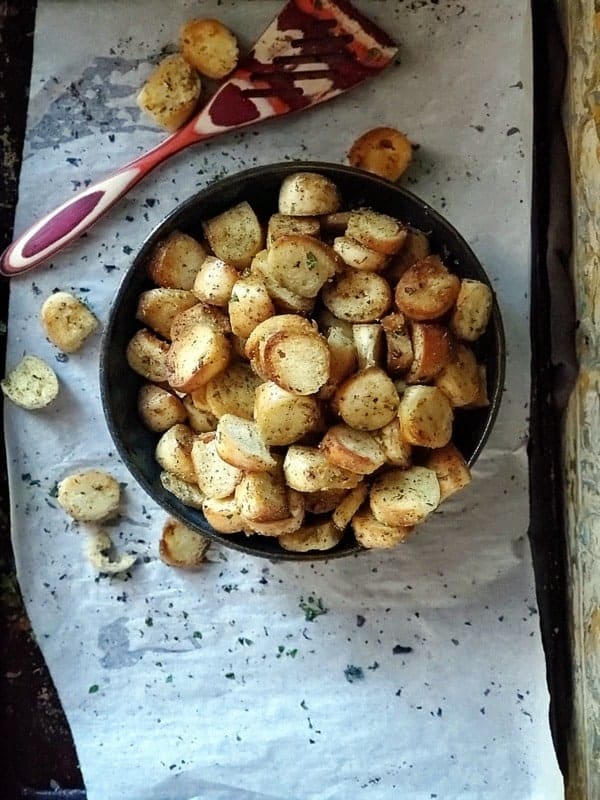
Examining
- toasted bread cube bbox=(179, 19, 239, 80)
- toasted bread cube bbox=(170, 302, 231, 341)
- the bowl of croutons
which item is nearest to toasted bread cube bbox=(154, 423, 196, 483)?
the bowl of croutons

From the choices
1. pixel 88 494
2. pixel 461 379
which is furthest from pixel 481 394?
pixel 88 494

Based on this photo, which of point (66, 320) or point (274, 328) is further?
point (66, 320)

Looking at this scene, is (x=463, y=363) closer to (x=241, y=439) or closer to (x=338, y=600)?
(x=241, y=439)

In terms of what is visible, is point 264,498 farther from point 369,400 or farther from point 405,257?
point 405,257

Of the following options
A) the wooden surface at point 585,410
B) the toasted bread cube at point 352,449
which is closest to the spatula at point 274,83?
the wooden surface at point 585,410

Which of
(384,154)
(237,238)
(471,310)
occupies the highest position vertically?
(384,154)

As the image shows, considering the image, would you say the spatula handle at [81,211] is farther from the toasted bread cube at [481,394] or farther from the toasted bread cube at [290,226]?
the toasted bread cube at [481,394]

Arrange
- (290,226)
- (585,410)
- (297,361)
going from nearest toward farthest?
(297,361) → (290,226) → (585,410)

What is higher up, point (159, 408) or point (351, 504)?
point (159, 408)
